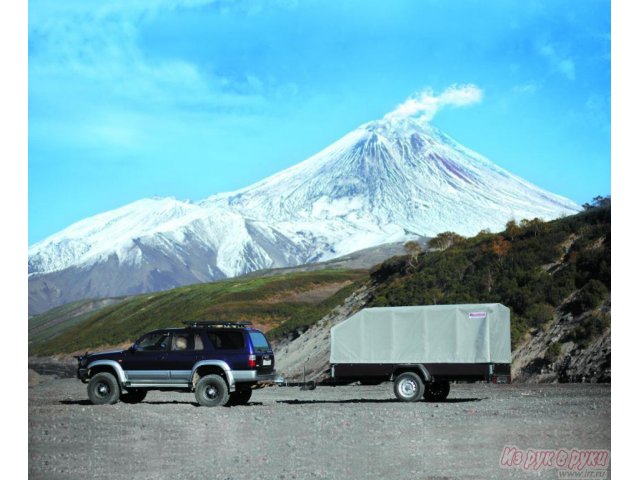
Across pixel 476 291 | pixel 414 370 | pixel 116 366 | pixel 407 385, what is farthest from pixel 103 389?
pixel 476 291

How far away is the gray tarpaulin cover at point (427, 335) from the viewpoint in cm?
→ 2123

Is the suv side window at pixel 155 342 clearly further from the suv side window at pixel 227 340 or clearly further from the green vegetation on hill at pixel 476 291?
the green vegetation on hill at pixel 476 291

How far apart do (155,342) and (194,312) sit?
9.07 meters

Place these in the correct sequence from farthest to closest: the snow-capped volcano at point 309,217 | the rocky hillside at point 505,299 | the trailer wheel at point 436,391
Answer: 1. the snow-capped volcano at point 309,217
2. the rocky hillside at point 505,299
3. the trailer wheel at point 436,391

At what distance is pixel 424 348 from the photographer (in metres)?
21.9

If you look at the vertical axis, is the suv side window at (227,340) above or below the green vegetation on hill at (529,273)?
below

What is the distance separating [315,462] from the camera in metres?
12.2

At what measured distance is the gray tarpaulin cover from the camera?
69.7 feet

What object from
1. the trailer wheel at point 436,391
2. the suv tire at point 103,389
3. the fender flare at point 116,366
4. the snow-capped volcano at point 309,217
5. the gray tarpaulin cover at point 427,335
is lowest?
the trailer wheel at point 436,391

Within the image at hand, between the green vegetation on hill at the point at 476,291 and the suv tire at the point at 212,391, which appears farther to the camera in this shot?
the green vegetation on hill at the point at 476,291

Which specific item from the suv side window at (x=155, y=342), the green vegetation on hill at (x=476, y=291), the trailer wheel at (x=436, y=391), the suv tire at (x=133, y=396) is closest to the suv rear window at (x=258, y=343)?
the suv side window at (x=155, y=342)

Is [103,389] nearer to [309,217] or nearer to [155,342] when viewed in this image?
[155,342]

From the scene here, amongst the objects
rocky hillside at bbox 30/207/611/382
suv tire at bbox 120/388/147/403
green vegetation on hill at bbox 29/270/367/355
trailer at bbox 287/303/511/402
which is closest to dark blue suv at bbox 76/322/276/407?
suv tire at bbox 120/388/147/403

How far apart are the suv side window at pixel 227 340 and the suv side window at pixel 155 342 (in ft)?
3.52
